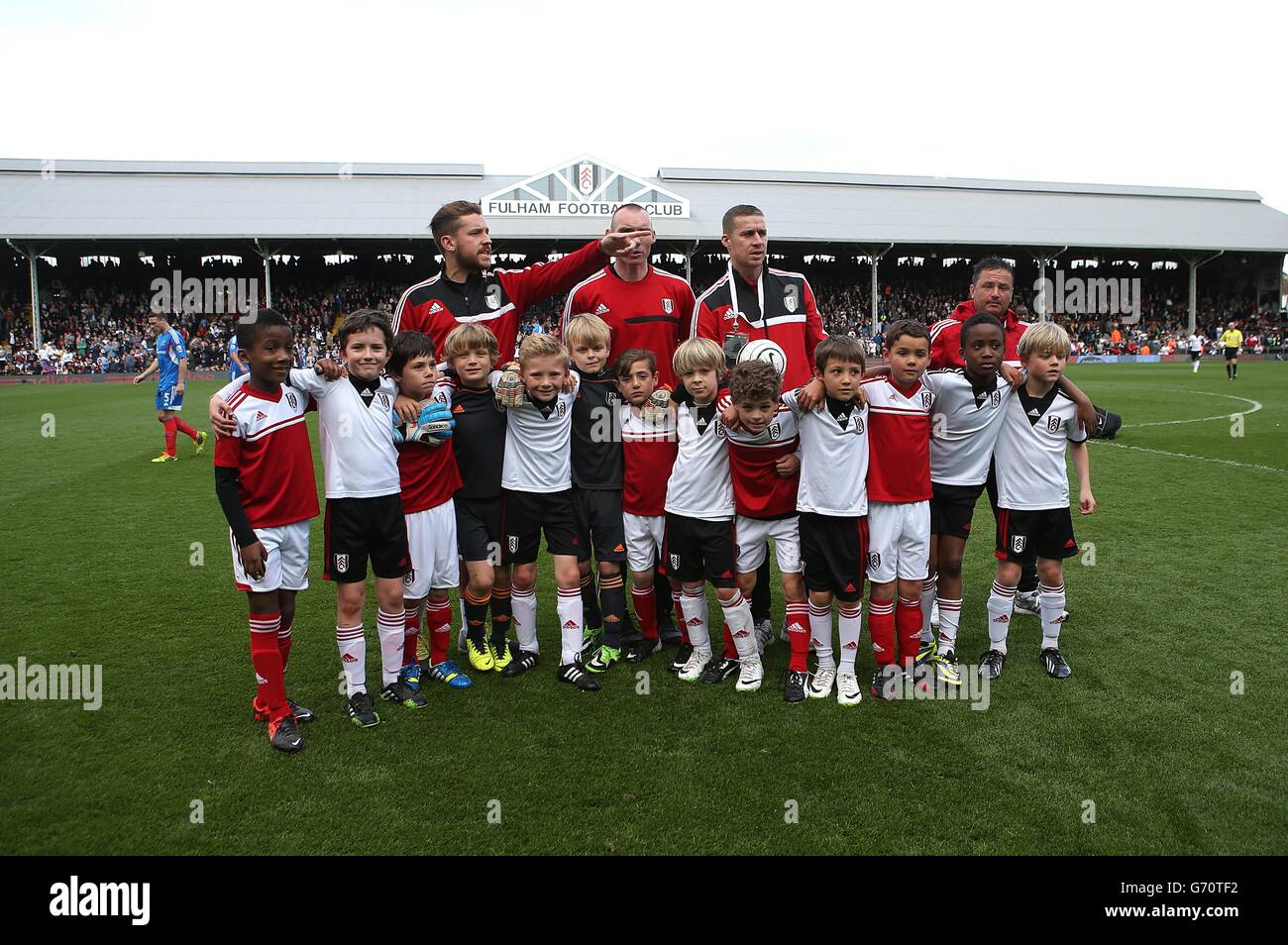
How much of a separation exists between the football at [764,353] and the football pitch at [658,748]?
1745 millimetres

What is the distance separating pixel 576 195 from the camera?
116 feet

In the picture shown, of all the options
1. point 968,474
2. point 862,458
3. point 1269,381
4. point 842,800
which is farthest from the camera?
point 1269,381

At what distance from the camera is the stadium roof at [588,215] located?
3353 centimetres

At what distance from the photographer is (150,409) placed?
2097 centimetres

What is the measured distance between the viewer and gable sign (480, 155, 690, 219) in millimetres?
34844

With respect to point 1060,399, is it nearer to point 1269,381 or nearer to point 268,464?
point 268,464

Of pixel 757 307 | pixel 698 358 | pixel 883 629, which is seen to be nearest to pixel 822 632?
pixel 883 629

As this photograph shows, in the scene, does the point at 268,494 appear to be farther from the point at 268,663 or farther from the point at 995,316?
the point at 995,316

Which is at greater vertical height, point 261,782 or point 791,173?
point 791,173
